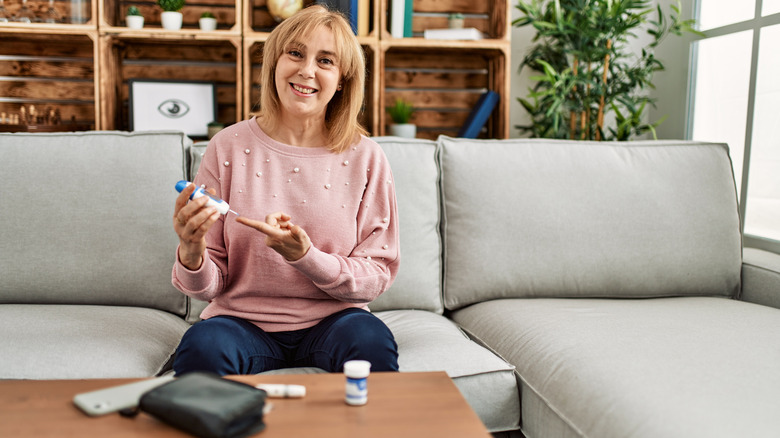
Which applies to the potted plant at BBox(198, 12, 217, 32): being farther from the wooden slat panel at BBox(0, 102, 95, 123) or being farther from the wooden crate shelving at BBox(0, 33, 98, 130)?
the wooden slat panel at BBox(0, 102, 95, 123)

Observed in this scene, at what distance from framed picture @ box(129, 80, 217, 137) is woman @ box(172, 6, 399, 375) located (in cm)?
107

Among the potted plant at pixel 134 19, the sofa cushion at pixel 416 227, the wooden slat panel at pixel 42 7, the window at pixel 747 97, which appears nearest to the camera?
the sofa cushion at pixel 416 227

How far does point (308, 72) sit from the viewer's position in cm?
131

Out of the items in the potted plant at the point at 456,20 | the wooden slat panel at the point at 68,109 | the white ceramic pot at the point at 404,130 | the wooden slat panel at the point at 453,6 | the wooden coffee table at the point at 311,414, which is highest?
the wooden slat panel at the point at 453,6

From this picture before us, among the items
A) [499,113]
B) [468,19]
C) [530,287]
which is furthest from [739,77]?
[530,287]

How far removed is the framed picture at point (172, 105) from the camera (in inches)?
91.7

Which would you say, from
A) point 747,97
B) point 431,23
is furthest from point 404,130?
point 747,97

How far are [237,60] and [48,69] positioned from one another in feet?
2.65

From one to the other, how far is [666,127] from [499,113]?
2.50 feet

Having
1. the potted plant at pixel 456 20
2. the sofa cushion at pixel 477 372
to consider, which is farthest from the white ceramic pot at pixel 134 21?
the sofa cushion at pixel 477 372

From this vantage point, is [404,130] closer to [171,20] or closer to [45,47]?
[171,20]

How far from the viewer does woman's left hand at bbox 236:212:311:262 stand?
1.08m

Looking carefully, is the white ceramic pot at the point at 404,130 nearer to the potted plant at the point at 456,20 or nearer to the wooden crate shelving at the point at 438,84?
the wooden crate shelving at the point at 438,84

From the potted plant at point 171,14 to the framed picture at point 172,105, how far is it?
0.74ft
